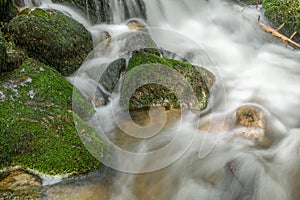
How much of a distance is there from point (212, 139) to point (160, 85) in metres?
1.62

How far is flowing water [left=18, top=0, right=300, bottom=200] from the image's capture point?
12.7 ft

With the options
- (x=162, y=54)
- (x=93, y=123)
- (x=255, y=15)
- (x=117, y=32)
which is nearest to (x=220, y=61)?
(x=162, y=54)

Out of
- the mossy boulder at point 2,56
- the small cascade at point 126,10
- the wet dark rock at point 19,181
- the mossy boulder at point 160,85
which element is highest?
the mossy boulder at point 2,56

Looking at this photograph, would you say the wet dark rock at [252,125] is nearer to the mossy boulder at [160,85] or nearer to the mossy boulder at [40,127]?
the mossy boulder at [160,85]

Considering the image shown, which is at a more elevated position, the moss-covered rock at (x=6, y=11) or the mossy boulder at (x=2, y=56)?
the moss-covered rock at (x=6, y=11)

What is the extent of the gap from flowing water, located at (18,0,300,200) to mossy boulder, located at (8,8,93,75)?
384mm

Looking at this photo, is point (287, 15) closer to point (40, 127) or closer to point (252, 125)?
point (252, 125)

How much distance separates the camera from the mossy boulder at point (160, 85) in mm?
5646

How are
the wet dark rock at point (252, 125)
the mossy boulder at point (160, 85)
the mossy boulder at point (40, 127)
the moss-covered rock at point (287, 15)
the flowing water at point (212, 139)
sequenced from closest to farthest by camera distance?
the mossy boulder at point (40, 127)
the flowing water at point (212, 139)
the wet dark rock at point (252, 125)
the mossy boulder at point (160, 85)
the moss-covered rock at point (287, 15)

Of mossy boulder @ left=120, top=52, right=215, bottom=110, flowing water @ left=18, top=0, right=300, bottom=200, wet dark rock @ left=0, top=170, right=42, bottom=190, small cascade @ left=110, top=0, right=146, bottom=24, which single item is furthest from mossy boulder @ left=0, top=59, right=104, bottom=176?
small cascade @ left=110, top=0, right=146, bottom=24

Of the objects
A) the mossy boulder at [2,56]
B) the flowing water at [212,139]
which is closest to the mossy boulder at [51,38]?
the flowing water at [212,139]

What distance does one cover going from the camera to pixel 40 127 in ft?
12.7

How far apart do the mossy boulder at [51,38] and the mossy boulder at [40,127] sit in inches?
30.8

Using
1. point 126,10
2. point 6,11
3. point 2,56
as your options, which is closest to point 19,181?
point 2,56
